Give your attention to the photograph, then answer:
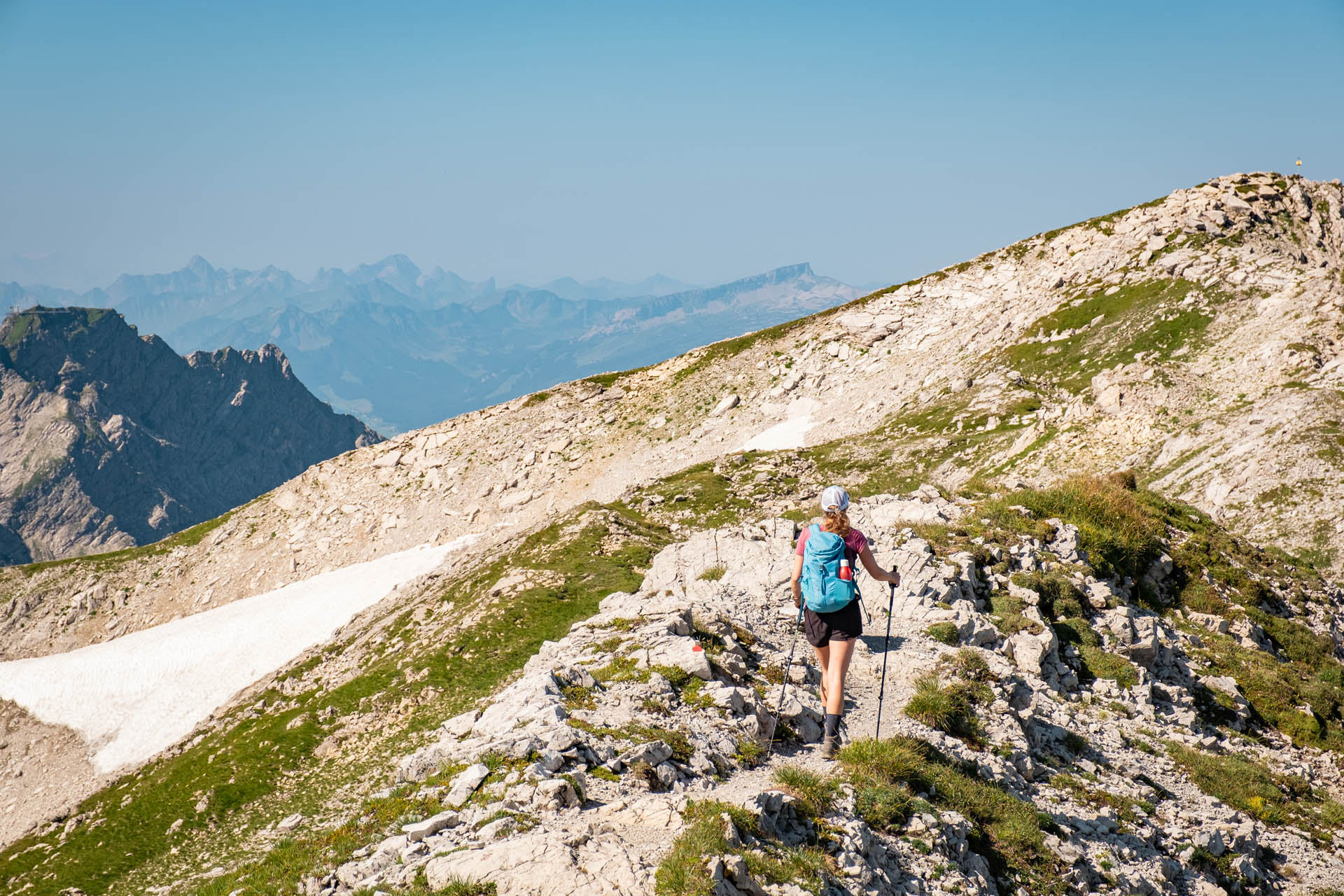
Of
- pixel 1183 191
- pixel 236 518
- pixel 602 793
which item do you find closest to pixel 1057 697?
pixel 602 793

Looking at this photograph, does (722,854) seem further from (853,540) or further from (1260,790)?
(1260,790)

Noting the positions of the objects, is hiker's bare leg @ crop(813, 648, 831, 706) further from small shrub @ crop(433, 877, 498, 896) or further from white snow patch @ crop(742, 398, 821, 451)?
white snow patch @ crop(742, 398, 821, 451)

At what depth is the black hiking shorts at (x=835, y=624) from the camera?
13.2 meters

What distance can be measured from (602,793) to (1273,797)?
50.5 ft

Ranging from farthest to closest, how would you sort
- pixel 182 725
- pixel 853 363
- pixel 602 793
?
1. pixel 853 363
2. pixel 182 725
3. pixel 602 793

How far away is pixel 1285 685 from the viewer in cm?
2202

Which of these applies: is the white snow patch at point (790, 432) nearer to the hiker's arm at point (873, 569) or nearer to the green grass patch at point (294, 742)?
the green grass patch at point (294, 742)

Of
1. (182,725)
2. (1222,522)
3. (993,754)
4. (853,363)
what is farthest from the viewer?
(853,363)

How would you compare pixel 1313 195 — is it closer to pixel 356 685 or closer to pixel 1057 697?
pixel 1057 697

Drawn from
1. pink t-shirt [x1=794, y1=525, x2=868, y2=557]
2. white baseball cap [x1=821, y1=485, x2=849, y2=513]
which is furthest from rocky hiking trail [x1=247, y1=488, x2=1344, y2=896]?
white baseball cap [x1=821, y1=485, x2=849, y2=513]

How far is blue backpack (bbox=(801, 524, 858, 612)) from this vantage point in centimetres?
1308

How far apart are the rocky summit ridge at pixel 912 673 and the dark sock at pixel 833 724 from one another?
0.52 m

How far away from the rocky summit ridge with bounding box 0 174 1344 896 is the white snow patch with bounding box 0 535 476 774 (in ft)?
7.33

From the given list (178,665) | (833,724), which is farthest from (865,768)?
(178,665)
